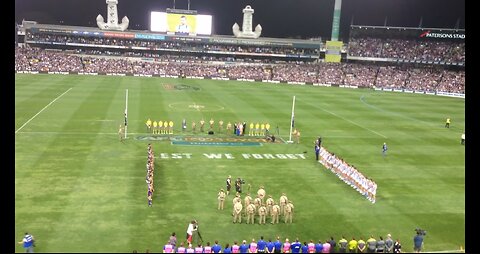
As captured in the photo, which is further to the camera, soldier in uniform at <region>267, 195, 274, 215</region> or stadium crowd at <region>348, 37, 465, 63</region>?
stadium crowd at <region>348, 37, 465, 63</region>

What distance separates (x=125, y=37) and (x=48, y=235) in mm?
101141

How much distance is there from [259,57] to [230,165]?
94.6 m

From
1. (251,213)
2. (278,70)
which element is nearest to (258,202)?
(251,213)

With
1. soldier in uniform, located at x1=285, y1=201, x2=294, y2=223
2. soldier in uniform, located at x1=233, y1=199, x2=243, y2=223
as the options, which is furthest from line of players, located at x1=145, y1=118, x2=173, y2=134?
soldier in uniform, located at x1=285, y1=201, x2=294, y2=223

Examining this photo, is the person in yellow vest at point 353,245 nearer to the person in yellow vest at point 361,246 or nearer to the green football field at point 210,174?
the person in yellow vest at point 361,246

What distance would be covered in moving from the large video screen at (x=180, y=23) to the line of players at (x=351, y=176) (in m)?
88.5

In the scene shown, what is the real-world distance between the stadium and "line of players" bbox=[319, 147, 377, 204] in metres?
0.12

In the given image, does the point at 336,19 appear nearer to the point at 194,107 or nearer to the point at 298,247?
the point at 194,107

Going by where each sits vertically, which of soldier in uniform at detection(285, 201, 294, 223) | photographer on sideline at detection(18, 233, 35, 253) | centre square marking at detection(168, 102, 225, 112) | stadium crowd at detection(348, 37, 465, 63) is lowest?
photographer on sideline at detection(18, 233, 35, 253)

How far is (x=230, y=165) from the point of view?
32.6 m

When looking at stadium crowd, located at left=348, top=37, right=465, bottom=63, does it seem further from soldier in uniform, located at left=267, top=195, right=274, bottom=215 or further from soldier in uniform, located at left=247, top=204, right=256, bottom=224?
soldier in uniform, located at left=247, top=204, right=256, bottom=224

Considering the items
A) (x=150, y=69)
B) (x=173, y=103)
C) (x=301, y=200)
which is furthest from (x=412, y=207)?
(x=150, y=69)

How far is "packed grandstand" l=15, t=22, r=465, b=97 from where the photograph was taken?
10044 centimetres

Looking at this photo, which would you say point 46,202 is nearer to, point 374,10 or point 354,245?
point 354,245
